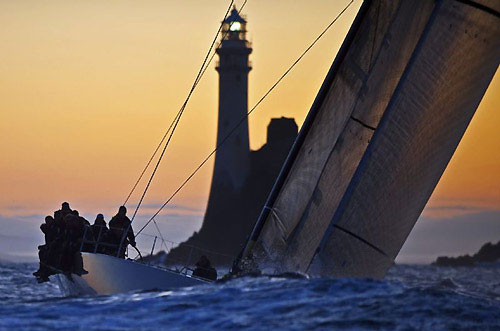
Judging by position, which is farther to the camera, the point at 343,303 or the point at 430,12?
the point at 430,12

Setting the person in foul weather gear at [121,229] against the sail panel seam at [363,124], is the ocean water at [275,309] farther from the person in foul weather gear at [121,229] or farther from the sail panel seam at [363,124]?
the person in foul weather gear at [121,229]

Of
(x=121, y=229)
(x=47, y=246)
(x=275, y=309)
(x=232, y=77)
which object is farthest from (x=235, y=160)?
(x=275, y=309)

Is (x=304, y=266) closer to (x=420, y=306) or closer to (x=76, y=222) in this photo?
(x=420, y=306)

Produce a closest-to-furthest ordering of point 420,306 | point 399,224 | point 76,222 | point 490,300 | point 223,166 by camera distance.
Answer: point 420,306 < point 490,300 < point 399,224 < point 76,222 < point 223,166

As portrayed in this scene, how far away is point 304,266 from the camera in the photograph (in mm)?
14227

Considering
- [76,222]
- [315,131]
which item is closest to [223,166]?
[76,222]

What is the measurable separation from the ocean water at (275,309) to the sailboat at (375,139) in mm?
825

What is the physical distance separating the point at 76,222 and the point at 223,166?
169ft

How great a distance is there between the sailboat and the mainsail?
13 millimetres

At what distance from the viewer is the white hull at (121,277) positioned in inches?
586

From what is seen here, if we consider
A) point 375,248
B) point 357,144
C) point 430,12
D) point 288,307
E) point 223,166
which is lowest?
point 288,307

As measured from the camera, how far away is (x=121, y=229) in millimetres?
17953

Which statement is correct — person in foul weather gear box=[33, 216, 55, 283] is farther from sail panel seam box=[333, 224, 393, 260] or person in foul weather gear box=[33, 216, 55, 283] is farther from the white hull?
sail panel seam box=[333, 224, 393, 260]

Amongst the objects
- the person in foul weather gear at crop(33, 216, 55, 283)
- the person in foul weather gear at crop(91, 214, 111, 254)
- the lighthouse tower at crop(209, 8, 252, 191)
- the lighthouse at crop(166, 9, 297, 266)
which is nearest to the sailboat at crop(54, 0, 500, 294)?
the person in foul weather gear at crop(91, 214, 111, 254)
